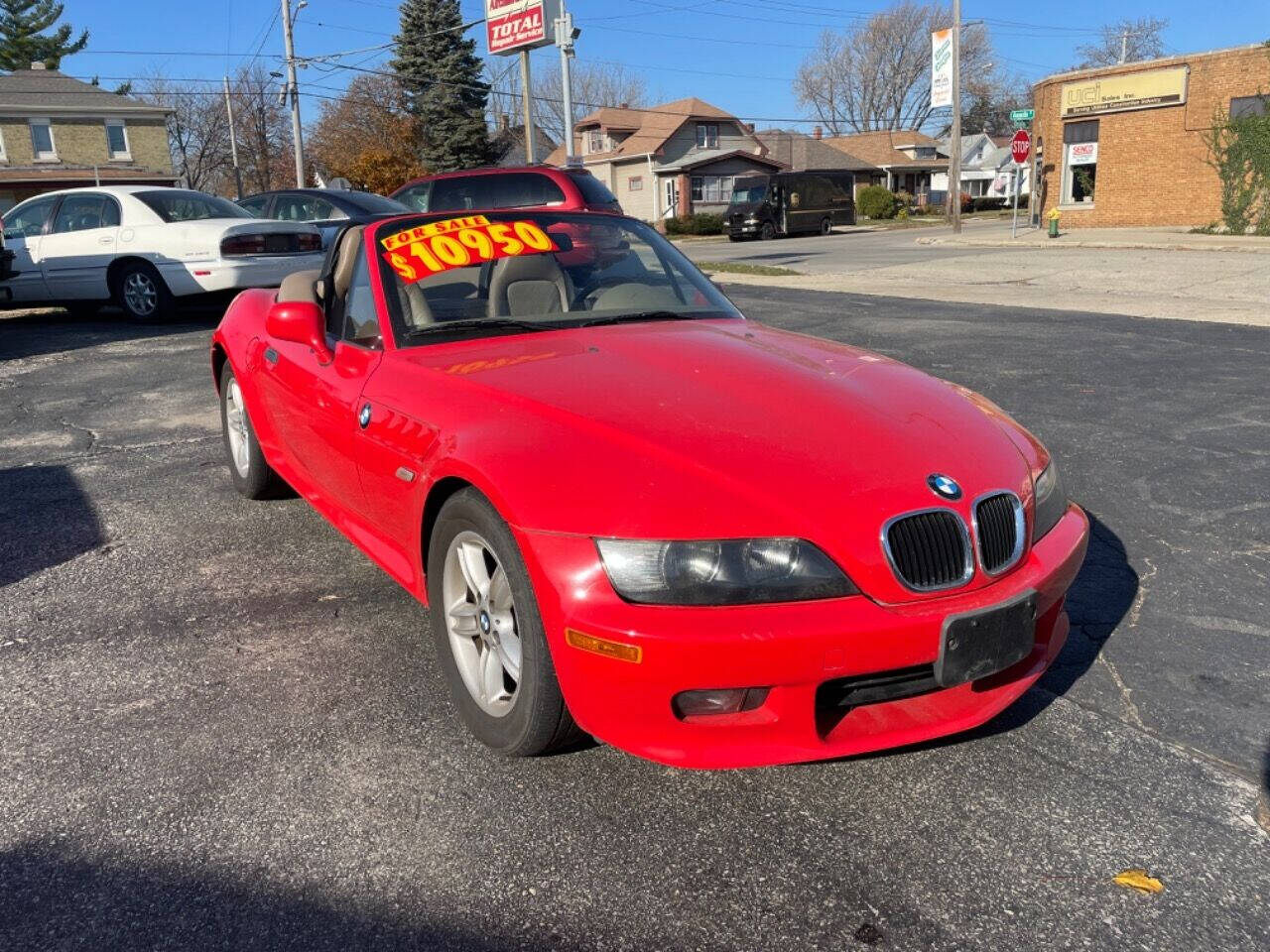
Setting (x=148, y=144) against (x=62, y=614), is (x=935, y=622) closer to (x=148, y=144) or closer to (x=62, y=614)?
(x=62, y=614)

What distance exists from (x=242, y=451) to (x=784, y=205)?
3468 cm

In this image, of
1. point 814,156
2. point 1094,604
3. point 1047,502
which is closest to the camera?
point 1047,502

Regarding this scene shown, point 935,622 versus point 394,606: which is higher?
point 935,622

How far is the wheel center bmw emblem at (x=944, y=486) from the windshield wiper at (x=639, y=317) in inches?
61.5

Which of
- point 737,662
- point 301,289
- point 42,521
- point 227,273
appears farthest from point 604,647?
point 227,273

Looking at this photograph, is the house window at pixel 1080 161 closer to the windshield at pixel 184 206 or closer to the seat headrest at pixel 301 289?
the windshield at pixel 184 206

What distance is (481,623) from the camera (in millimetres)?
2824

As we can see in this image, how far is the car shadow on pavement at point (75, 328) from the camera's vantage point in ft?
35.3

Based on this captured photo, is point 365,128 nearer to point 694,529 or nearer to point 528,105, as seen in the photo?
point 528,105

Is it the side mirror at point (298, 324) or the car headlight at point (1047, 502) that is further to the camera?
the side mirror at point (298, 324)

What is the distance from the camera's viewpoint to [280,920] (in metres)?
2.19

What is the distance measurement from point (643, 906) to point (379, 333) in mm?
2197

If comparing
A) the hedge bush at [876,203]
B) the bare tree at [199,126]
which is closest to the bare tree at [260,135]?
the bare tree at [199,126]

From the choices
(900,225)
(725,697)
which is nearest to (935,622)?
(725,697)
